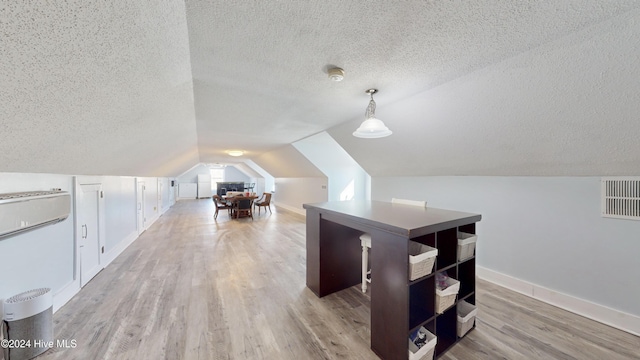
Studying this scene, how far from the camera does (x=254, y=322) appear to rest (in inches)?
78.5

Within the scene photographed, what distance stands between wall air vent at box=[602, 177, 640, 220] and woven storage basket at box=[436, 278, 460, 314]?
1647mm

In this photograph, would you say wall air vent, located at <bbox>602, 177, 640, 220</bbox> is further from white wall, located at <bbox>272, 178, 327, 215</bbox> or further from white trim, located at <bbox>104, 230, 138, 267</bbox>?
white trim, located at <bbox>104, 230, 138, 267</bbox>

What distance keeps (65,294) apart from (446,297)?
3.54 m

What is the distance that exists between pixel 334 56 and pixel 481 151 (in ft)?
6.60

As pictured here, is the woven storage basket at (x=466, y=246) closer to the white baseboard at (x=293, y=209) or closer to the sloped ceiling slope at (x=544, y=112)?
the sloped ceiling slope at (x=544, y=112)

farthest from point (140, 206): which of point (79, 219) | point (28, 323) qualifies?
point (28, 323)

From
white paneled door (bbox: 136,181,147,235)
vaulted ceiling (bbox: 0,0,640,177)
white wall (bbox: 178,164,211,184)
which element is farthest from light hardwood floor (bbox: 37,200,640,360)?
white wall (bbox: 178,164,211,184)

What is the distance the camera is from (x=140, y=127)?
90.7 inches

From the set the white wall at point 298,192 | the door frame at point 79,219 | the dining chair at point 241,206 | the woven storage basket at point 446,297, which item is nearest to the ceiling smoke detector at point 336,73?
the woven storage basket at point 446,297

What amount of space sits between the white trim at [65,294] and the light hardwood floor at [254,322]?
0.20 feet

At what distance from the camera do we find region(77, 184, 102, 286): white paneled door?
254 cm

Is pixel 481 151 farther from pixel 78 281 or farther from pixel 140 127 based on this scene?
pixel 78 281

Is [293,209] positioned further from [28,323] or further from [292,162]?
[28,323]

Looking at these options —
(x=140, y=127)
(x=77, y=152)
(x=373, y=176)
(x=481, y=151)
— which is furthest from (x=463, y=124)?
(x=77, y=152)
